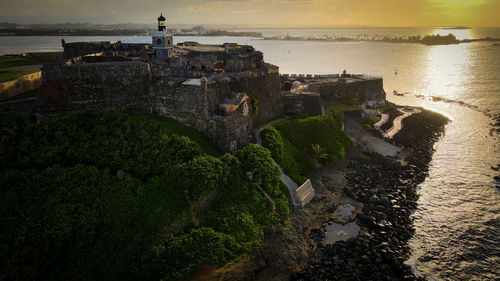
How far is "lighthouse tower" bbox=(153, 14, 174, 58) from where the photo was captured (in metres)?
30.6

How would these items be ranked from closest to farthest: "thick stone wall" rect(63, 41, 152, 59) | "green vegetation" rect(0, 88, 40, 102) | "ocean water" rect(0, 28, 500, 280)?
Answer: "ocean water" rect(0, 28, 500, 280)
"green vegetation" rect(0, 88, 40, 102)
"thick stone wall" rect(63, 41, 152, 59)

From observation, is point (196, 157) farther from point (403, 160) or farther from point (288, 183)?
point (403, 160)

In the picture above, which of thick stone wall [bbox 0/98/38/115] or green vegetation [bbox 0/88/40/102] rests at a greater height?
green vegetation [bbox 0/88/40/102]

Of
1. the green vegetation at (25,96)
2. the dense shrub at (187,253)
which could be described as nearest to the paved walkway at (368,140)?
the dense shrub at (187,253)

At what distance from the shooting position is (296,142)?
1133 inches

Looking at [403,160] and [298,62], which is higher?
[298,62]

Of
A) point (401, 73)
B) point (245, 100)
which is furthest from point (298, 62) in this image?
point (245, 100)

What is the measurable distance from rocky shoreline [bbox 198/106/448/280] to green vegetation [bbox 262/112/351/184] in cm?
126

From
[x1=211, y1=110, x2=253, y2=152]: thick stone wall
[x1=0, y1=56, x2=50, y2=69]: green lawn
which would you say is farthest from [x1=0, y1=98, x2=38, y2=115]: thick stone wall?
[x1=211, y1=110, x2=253, y2=152]: thick stone wall

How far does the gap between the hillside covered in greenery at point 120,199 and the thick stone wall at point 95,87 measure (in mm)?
1495

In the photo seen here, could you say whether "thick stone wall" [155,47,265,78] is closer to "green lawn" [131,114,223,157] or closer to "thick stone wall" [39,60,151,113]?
"thick stone wall" [39,60,151,113]

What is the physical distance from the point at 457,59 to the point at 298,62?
56144 millimetres

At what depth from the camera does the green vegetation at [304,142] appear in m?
25.3

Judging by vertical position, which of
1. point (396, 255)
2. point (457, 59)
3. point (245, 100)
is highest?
point (457, 59)
